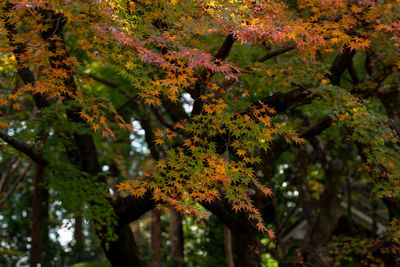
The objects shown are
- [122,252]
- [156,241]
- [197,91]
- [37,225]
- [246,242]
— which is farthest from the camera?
[156,241]

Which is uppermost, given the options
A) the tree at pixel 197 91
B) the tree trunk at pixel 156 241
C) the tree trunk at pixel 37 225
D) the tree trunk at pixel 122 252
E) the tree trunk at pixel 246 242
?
the tree at pixel 197 91

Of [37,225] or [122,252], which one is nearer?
[122,252]

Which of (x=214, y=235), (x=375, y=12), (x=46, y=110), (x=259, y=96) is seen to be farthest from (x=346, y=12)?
(x=214, y=235)

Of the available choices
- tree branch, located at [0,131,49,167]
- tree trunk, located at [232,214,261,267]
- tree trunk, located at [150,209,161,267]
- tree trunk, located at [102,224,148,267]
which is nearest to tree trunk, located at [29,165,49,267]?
tree branch, located at [0,131,49,167]

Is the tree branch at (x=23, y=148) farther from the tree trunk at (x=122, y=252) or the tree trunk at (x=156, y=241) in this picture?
the tree trunk at (x=156, y=241)

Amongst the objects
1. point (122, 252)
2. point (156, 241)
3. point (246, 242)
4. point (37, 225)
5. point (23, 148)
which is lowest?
point (156, 241)

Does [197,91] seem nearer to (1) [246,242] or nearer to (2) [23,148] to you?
(2) [23,148]

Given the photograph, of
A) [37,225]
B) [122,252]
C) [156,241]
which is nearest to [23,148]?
[122,252]

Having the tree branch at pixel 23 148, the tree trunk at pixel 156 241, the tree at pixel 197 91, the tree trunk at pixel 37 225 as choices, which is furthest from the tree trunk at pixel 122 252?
the tree trunk at pixel 156 241

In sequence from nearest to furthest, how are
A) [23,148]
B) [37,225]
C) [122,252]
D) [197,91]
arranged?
1. [197,91]
2. [23,148]
3. [122,252]
4. [37,225]

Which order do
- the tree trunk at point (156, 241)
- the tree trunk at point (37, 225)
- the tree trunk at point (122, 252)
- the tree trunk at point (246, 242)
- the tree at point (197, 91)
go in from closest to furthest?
1. the tree at point (197, 91)
2. the tree trunk at point (122, 252)
3. the tree trunk at point (246, 242)
4. the tree trunk at point (37, 225)
5. the tree trunk at point (156, 241)

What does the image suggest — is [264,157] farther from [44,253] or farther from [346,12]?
[44,253]

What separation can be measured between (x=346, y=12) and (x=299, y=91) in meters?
1.81

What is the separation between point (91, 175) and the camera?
8.95m
